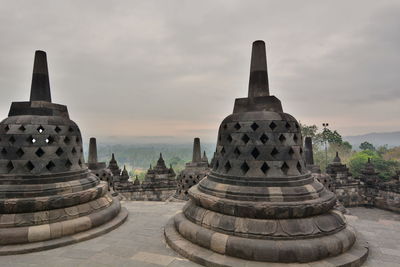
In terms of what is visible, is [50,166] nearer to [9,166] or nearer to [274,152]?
[9,166]

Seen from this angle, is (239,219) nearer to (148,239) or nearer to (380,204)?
(148,239)

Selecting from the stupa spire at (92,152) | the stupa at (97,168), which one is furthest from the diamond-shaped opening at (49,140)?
the stupa spire at (92,152)

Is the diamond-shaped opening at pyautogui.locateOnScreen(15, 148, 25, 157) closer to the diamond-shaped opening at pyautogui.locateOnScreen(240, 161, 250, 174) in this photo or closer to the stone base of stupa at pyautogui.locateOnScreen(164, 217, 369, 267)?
the stone base of stupa at pyautogui.locateOnScreen(164, 217, 369, 267)

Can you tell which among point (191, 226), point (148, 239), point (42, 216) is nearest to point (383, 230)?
point (191, 226)

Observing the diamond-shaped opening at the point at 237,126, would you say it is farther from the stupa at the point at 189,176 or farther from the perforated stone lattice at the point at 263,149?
the stupa at the point at 189,176

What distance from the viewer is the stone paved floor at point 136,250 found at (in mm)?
4059

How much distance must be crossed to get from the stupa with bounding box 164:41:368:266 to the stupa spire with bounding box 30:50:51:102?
4.57 metres

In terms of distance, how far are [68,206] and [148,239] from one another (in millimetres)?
1934

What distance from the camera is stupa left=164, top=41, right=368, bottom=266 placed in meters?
3.96

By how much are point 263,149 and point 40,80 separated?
585 cm

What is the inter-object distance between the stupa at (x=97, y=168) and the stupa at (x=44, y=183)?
605 centimetres

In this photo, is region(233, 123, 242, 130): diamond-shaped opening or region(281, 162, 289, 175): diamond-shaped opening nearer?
region(281, 162, 289, 175): diamond-shaped opening

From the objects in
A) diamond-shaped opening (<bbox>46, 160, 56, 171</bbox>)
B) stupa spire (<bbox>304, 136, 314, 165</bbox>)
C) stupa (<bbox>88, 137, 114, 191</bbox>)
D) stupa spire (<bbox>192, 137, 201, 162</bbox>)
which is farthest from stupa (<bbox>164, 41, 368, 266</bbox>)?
stupa spire (<bbox>304, 136, 314, 165</bbox>)

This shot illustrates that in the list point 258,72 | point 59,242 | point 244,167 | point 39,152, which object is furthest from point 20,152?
point 258,72
